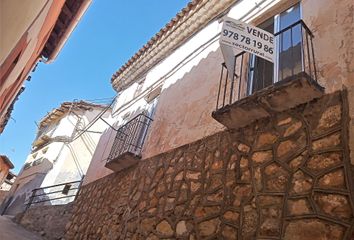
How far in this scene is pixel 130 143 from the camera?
19.6 feet

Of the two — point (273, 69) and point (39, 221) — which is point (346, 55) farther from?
point (39, 221)

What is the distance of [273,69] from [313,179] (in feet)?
5.96

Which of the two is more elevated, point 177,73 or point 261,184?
point 177,73

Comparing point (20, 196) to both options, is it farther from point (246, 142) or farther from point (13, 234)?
point (246, 142)

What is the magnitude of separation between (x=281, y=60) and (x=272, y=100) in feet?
3.73

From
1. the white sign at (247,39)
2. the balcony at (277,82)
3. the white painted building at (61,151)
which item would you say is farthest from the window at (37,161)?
the white sign at (247,39)

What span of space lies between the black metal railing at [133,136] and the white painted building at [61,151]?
7419mm

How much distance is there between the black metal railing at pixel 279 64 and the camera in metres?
3.28

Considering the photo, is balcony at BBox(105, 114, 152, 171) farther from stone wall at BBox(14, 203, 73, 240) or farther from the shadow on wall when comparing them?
the shadow on wall

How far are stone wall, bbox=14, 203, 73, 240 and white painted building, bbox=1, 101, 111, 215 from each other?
3377mm

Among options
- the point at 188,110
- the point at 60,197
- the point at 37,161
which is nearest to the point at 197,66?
the point at 188,110

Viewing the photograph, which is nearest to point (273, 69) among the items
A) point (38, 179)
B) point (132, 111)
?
point (132, 111)

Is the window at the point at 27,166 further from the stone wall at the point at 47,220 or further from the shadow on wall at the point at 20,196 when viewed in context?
the stone wall at the point at 47,220

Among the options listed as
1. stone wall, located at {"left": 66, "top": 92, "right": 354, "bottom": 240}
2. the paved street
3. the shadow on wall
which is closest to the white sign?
stone wall, located at {"left": 66, "top": 92, "right": 354, "bottom": 240}
